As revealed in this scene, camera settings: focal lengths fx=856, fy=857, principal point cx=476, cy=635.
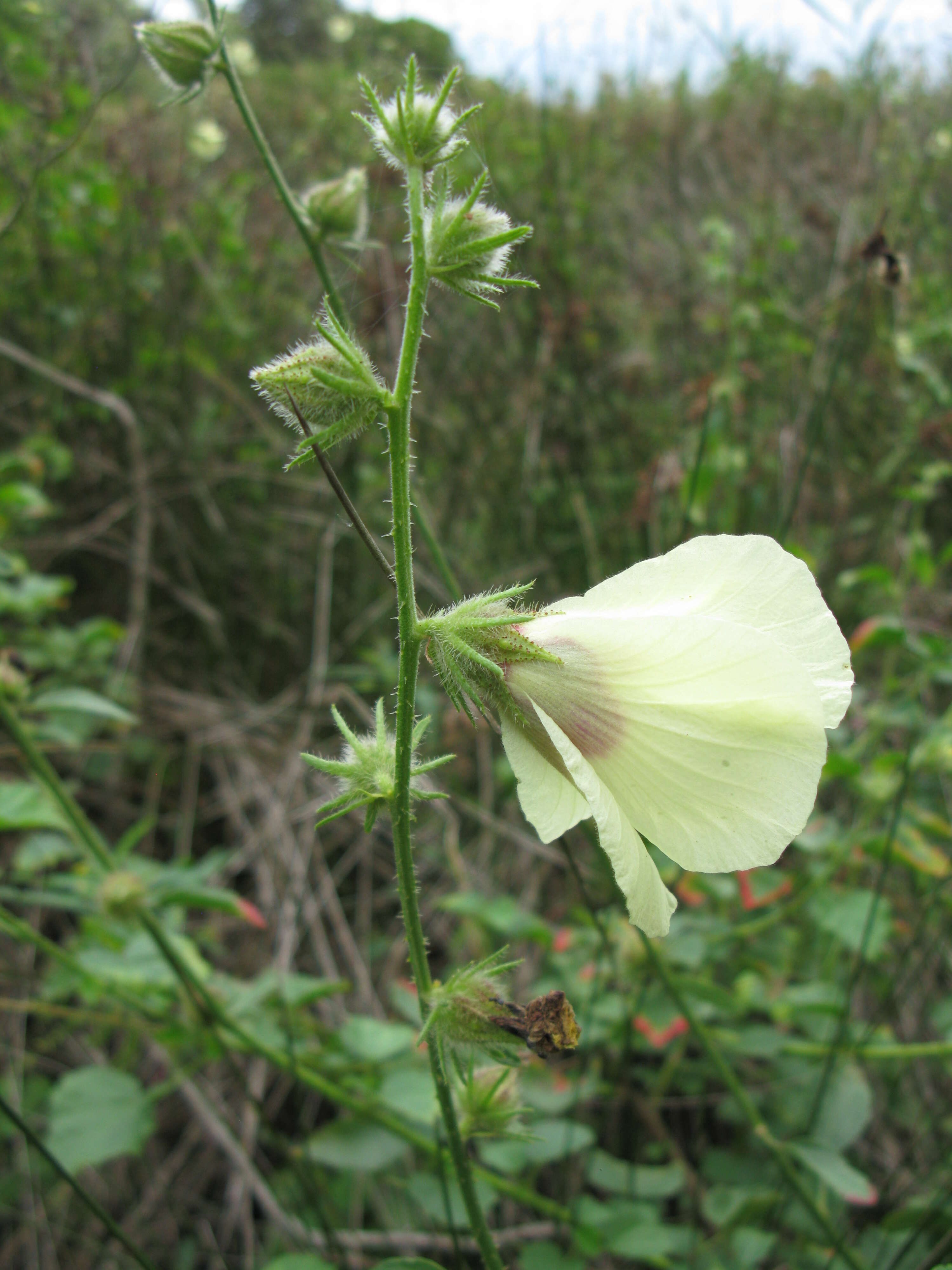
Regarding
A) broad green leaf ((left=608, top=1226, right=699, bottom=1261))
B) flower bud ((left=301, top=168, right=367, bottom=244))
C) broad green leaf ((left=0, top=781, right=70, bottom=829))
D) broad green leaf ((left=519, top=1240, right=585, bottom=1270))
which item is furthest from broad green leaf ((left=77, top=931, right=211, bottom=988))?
flower bud ((left=301, top=168, right=367, bottom=244))

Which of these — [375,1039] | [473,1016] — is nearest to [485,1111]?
[473,1016]

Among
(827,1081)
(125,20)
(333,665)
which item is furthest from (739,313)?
(125,20)

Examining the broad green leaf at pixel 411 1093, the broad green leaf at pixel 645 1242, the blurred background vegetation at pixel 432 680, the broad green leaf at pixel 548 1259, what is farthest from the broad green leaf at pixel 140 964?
the broad green leaf at pixel 645 1242

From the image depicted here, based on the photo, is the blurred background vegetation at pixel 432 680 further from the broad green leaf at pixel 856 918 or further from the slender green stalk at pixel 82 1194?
the slender green stalk at pixel 82 1194

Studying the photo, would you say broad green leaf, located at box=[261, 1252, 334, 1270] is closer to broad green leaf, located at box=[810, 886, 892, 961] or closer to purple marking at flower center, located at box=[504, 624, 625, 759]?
purple marking at flower center, located at box=[504, 624, 625, 759]

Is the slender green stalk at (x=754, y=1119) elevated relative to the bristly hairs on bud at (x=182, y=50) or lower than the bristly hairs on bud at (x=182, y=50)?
lower

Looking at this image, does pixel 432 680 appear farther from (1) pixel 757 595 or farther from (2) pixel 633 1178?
(1) pixel 757 595

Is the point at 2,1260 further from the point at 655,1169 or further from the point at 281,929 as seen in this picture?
the point at 655,1169
